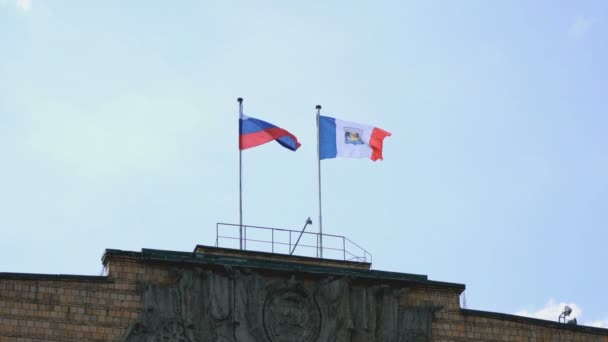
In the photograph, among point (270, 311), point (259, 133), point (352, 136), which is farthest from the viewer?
point (352, 136)

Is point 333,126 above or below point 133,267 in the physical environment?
above

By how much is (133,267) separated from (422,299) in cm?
864

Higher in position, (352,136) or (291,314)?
(352,136)

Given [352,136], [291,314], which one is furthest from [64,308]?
[352,136]

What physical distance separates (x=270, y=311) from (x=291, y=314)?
24.5 inches

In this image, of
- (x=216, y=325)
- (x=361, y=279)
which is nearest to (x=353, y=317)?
(x=361, y=279)

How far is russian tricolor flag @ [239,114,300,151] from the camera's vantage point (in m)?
43.2

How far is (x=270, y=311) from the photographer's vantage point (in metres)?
39.1

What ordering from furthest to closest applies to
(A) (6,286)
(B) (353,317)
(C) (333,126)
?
(C) (333,126), (B) (353,317), (A) (6,286)

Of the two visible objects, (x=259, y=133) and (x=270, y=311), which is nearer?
(x=270, y=311)

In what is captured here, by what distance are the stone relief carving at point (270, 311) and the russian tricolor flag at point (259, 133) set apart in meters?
5.36

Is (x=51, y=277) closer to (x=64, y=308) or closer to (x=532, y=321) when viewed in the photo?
(x=64, y=308)

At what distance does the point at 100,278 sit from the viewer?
125 feet

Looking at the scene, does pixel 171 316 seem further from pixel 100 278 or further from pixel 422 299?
pixel 422 299
